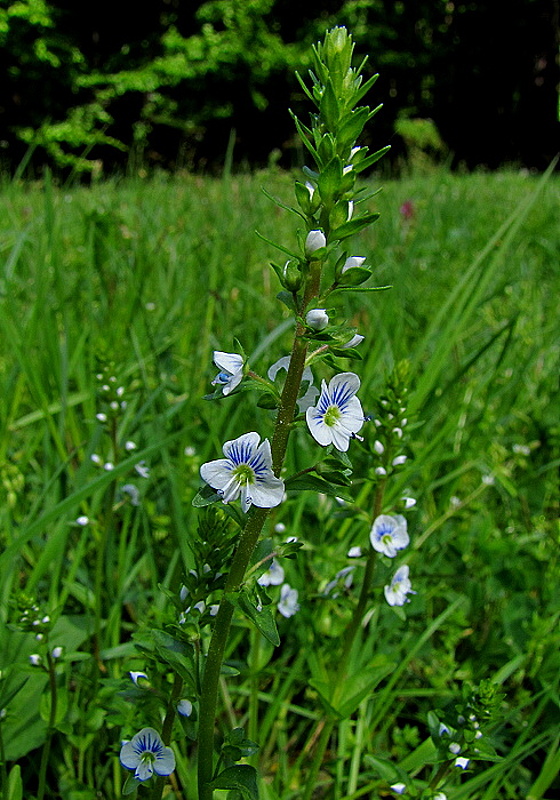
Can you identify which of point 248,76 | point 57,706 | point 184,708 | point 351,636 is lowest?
point 248,76

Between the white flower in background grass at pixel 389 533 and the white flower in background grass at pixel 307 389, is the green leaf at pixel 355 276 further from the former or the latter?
the white flower in background grass at pixel 389 533

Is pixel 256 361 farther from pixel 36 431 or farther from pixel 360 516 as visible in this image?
pixel 360 516

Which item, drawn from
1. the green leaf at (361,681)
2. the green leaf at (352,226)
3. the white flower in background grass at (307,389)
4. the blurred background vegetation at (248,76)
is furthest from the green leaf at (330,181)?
the blurred background vegetation at (248,76)

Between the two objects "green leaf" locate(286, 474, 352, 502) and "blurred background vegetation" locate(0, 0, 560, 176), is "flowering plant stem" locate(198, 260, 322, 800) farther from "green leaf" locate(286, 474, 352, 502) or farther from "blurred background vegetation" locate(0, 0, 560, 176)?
"blurred background vegetation" locate(0, 0, 560, 176)

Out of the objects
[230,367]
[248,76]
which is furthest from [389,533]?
[248,76]

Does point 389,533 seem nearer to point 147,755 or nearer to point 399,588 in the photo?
point 399,588
